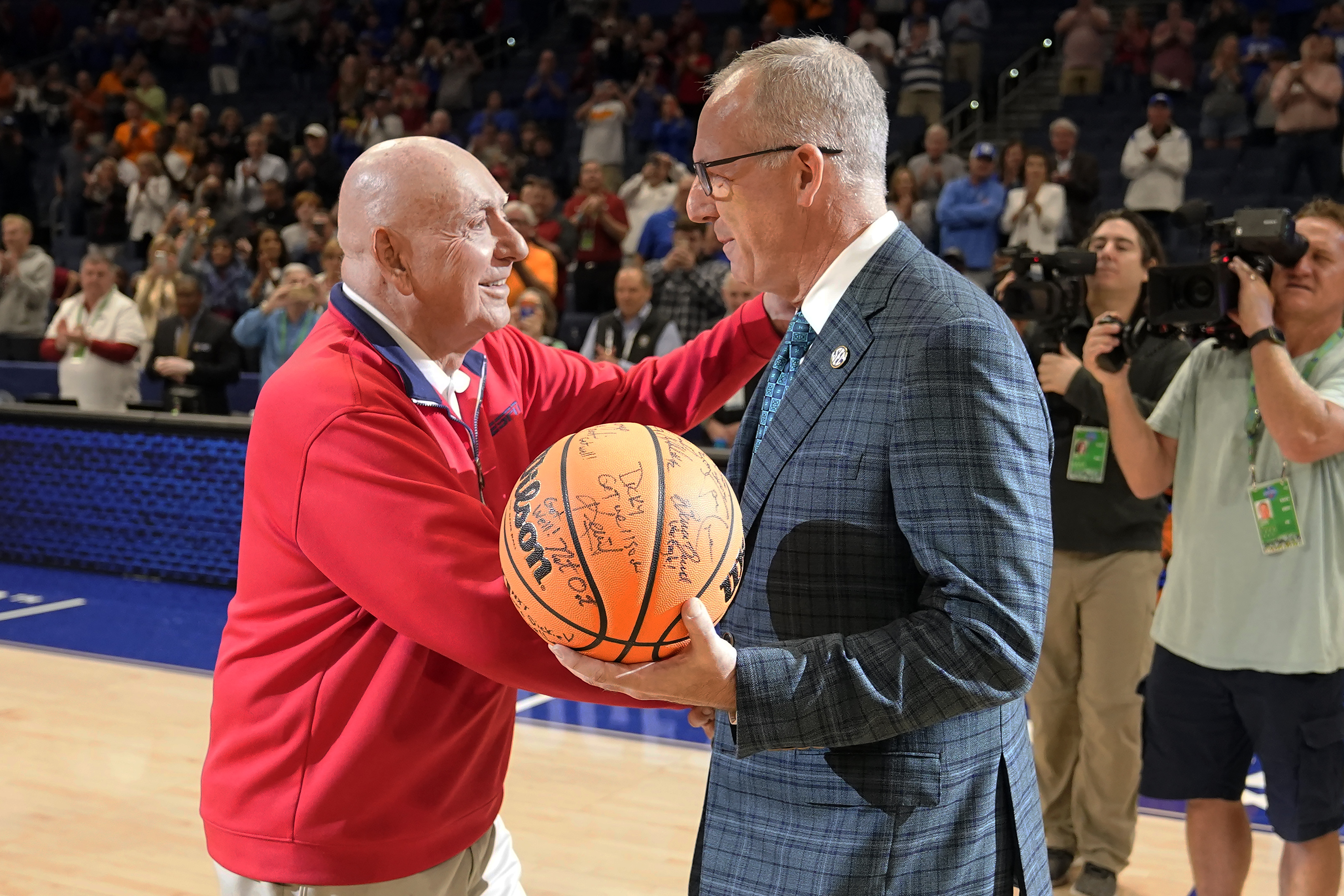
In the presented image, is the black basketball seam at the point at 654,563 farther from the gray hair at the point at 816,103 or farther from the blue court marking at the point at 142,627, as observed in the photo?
the blue court marking at the point at 142,627

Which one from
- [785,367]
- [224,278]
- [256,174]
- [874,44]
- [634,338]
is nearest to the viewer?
[785,367]

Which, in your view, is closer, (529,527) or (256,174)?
(529,527)

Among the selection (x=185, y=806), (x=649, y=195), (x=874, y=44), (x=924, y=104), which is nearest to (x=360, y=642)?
(x=185, y=806)

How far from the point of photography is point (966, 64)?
12.8m

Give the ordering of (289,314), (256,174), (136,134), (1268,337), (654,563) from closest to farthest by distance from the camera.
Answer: (654,563)
(1268,337)
(289,314)
(256,174)
(136,134)

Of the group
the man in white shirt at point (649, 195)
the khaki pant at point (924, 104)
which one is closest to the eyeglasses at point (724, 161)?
the man in white shirt at point (649, 195)

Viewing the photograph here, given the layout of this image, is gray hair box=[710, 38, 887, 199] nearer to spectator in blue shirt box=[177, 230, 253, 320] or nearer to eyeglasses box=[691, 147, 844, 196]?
eyeglasses box=[691, 147, 844, 196]

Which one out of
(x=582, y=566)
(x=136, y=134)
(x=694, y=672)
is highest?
(x=136, y=134)

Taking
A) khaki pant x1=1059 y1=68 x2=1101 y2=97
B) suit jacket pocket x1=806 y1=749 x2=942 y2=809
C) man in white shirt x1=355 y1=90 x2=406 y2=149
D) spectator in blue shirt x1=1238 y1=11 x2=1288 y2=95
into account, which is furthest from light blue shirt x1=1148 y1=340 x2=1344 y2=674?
man in white shirt x1=355 y1=90 x2=406 y2=149

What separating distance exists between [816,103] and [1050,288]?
2.28m

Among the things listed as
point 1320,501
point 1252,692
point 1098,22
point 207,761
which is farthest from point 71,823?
point 1098,22

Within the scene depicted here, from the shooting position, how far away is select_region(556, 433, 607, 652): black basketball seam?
1588 mm

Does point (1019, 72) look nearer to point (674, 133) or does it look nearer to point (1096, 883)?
point (674, 133)

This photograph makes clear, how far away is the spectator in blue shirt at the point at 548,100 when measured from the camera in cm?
1434
